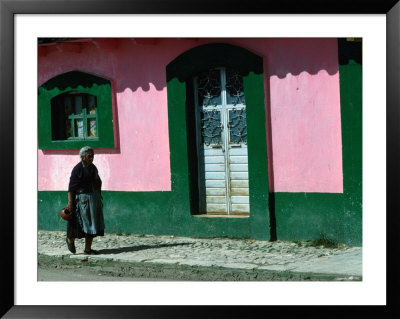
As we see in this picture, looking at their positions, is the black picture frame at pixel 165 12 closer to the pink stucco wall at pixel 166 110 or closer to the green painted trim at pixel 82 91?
the pink stucco wall at pixel 166 110

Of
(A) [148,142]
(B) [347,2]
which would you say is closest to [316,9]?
(B) [347,2]

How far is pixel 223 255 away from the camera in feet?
35.1

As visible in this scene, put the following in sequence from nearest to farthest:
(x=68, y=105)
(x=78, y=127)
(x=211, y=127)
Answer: (x=211, y=127)
(x=78, y=127)
(x=68, y=105)

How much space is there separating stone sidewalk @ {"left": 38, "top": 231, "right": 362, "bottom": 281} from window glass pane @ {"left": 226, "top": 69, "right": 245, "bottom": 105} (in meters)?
1.97

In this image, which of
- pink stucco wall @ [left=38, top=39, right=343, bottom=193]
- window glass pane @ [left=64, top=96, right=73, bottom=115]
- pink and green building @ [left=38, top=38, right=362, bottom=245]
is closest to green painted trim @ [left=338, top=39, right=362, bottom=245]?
pink and green building @ [left=38, top=38, right=362, bottom=245]

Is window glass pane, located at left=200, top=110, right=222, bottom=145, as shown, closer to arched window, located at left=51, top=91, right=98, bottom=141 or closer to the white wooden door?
the white wooden door

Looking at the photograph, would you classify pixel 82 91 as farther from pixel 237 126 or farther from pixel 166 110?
pixel 237 126

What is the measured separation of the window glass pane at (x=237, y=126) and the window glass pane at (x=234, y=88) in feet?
0.50

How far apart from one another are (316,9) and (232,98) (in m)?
5.89

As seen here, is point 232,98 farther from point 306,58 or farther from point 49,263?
point 49,263

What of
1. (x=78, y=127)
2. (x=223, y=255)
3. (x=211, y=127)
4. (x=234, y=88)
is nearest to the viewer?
(x=223, y=255)

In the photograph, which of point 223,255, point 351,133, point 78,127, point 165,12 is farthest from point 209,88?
point 165,12

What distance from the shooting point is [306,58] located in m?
11.2

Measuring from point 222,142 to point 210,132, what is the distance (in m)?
0.26
